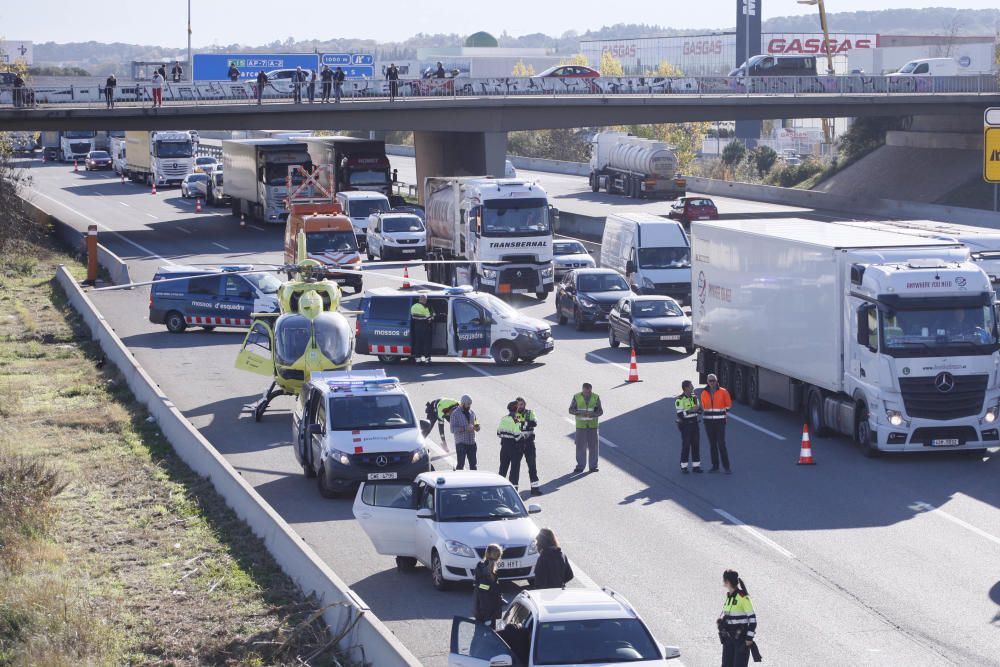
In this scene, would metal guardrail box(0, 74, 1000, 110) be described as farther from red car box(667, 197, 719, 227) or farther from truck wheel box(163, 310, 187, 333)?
truck wheel box(163, 310, 187, 333)

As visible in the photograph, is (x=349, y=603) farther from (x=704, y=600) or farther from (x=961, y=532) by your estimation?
(x=961, y=532)

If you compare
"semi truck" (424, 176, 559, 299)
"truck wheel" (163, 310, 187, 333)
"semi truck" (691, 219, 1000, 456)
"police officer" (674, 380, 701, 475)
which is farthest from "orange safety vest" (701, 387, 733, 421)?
"truck wheel" (163, 310, 187, 333)

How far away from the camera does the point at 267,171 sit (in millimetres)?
64188

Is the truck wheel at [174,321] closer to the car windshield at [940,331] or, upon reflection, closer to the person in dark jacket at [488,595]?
the car windshield at [940,331]

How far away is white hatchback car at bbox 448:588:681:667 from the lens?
37.4ft

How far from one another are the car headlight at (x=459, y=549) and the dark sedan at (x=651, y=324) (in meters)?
17.5

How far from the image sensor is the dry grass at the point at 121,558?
15305 millimetres

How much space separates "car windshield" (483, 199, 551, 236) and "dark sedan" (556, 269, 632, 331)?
3266 mm

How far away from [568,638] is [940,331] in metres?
13.4

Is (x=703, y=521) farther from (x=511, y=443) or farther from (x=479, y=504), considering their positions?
(x=479, y=504)

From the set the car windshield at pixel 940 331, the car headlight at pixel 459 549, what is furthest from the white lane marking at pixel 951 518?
the car headlight at pixel 459 549

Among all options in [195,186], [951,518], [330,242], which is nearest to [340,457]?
[951,518]

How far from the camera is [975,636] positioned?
14719mm

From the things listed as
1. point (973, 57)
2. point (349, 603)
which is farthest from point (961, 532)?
point (973, 57)
